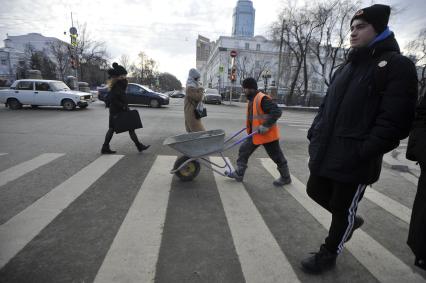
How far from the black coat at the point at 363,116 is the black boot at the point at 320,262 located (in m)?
0.75

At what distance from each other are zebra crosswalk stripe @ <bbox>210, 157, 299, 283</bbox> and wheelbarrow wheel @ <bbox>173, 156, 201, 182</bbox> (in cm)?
69

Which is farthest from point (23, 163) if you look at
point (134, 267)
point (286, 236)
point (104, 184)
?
point (286, 236)

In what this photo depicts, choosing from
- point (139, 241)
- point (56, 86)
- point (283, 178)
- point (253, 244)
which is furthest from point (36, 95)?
point (253, 244)

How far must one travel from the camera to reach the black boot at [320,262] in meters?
2.49

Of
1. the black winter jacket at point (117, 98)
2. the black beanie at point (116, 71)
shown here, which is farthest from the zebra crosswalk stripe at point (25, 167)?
the black beanie at point (116, 71)

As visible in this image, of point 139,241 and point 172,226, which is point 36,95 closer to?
point 172,226

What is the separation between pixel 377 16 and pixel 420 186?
4.31 feet

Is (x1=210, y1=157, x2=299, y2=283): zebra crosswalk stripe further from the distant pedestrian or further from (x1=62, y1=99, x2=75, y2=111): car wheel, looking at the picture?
(x1=62, y1=99, x2=75, y2=111): car wheel

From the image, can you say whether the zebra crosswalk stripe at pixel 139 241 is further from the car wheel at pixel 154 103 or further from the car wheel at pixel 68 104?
the car wheel at pixel 154 103

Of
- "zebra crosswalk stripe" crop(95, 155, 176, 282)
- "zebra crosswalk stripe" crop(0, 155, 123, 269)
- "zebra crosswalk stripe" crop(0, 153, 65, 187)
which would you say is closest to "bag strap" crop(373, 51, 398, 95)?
"zebra crosswalk stripe" crop(95, 155, 176, 282)

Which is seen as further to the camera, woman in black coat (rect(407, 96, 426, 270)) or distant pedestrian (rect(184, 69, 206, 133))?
distant pedestrian (rect(184, 69, 206, 133))

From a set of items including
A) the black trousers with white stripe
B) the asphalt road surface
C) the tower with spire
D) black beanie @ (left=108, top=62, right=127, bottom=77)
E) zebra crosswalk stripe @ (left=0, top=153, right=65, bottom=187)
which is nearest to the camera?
the black trousers with white stripe

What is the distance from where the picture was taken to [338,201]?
7.80 ft

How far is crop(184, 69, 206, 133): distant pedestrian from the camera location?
4852 millimetres
